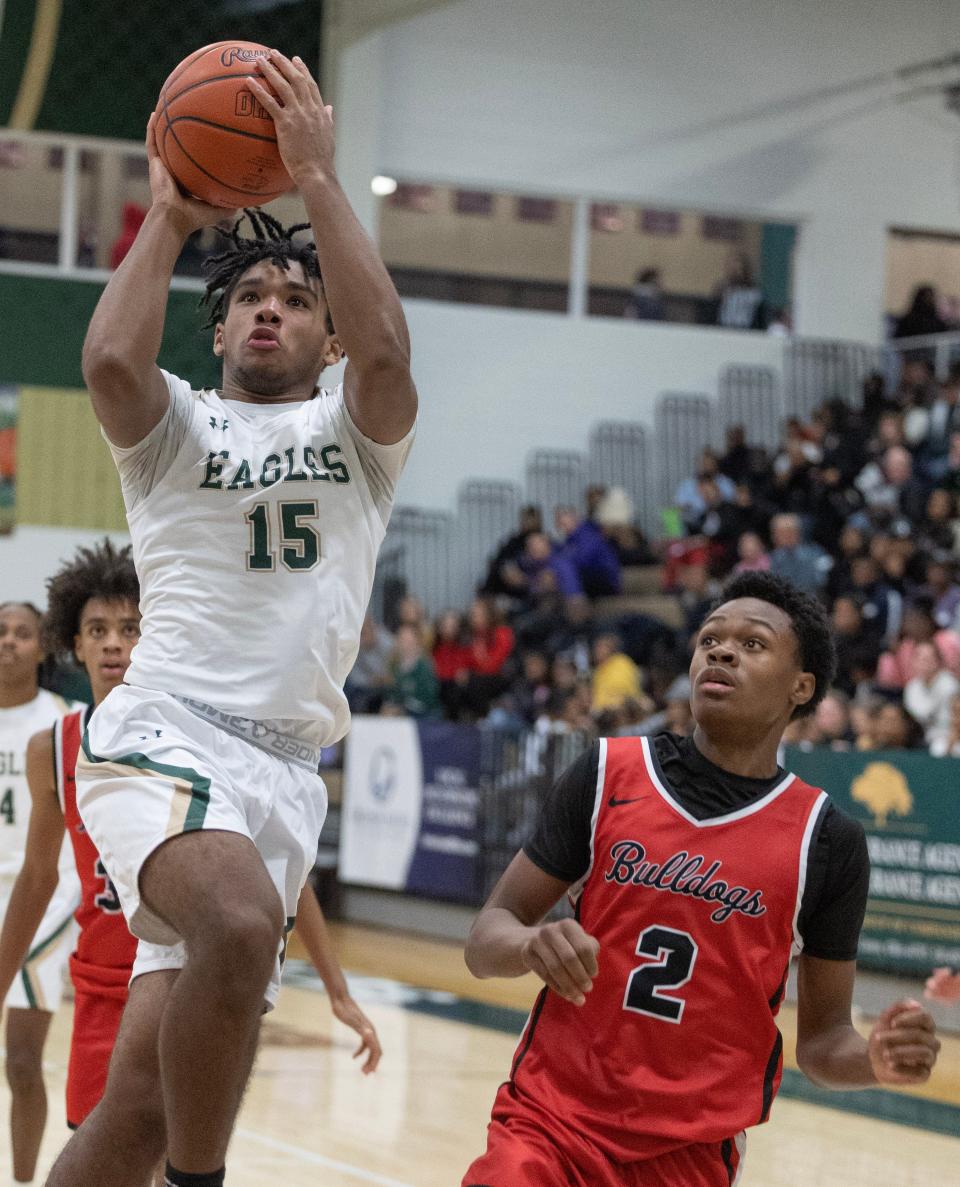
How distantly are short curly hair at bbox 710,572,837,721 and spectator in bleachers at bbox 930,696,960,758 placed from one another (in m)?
6.42

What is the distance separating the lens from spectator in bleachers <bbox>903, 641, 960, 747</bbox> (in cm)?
1098

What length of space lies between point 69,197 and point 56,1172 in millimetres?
13313

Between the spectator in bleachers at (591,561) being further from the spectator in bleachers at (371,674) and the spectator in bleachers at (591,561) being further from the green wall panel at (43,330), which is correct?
the green wall panel at (43,330)

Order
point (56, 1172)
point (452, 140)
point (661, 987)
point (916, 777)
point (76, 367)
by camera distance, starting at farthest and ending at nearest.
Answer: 1. point (452, 140)
2. point (76, 367)
3. point (916, 777)
4. point (661, 987)
5. point (56, 1172)

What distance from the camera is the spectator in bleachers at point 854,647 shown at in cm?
1230

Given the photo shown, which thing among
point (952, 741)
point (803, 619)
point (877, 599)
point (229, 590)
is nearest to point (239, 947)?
point (229, 590)

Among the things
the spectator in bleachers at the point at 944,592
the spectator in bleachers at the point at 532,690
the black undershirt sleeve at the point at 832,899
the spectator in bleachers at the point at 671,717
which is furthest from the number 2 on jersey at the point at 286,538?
the spectator in bleachers at the point at 532,690

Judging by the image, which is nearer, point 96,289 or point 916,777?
point 916,777

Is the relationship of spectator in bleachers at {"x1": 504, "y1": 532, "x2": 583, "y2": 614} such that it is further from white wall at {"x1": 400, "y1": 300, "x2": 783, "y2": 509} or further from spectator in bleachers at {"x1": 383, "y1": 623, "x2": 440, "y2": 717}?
white wall at {"x1": 400, "y1": 300, "x2": 783, "y2": 509}

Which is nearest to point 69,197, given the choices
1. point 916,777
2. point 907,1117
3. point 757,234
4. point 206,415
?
point 757,234

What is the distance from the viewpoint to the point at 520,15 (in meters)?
18.3

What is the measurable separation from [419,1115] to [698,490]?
35.5 feet

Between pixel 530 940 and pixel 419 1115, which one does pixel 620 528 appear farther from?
pixel 530 940

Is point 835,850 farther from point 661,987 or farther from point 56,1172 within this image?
point 56,1172
